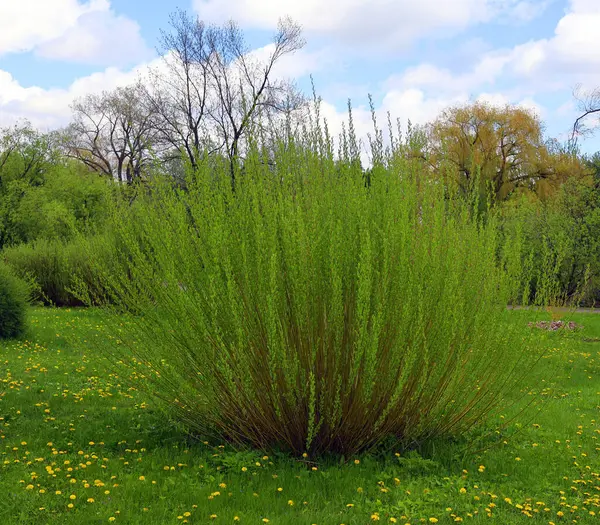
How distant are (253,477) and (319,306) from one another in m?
1.36

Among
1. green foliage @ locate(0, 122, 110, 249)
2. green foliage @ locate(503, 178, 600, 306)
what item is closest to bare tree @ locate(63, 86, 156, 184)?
green foliage @ locate(0, 122, 110, 249)

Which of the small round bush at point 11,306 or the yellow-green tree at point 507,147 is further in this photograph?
the yellow-green tree at point 507,147

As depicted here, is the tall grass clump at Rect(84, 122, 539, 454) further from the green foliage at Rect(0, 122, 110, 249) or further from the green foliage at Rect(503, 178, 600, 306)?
the green foliage at Rect(0, 122, 110, 249)

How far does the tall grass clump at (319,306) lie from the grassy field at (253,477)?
1.05ft

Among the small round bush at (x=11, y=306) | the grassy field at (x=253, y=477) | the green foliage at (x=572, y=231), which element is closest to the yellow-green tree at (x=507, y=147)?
the green foliage at (x=572, y=231)

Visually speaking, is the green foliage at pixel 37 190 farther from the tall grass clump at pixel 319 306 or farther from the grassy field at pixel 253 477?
the tall grass clump at pixel 319 306

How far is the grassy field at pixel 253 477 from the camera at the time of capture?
12.4 ft

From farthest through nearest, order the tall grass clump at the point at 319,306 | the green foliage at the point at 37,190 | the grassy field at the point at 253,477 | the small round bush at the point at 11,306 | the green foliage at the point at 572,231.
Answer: the green foliage at the point at 37,190, the green foliage at the point at 572,231, the small round bush at the point at 11,306, the tall grass clump at the point at 319,306, the grassy field at the point at 253,477

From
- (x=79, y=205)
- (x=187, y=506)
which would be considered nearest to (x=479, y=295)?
(x=187, y=506)

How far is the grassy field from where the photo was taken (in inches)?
149

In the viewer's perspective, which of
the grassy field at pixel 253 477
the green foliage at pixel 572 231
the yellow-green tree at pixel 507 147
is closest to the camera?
the grassy field at pixel 253 477

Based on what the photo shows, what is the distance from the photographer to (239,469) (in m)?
4.49

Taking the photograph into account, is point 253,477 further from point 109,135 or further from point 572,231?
point 109,135

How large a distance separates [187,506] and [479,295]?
2880mm
